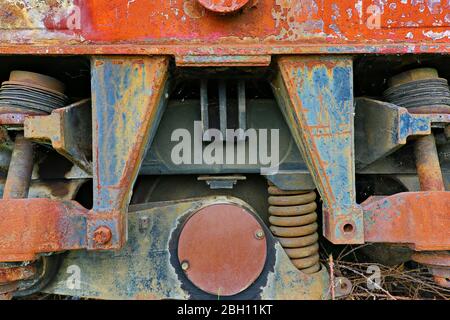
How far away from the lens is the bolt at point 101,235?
1.25m

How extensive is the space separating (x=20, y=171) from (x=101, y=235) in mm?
415

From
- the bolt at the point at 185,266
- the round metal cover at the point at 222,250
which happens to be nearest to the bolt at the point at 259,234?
the round metal cover at the point at 222,250

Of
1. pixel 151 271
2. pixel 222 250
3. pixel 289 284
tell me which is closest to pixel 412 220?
pixel 289 284

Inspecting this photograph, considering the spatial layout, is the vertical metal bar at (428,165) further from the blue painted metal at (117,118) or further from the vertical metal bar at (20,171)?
the vertical metal bar at (20,171)

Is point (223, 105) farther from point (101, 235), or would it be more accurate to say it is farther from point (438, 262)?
point (438, 262)

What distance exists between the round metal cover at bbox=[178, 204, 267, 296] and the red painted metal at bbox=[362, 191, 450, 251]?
19.2 inches

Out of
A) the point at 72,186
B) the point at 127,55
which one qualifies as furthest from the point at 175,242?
the point at 127,55

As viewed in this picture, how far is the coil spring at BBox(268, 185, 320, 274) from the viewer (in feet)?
5.44

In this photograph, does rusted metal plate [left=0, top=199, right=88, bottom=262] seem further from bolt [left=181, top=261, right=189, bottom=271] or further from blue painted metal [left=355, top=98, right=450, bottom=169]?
blue painted metal [left=355, top=98, right=450, bottom=169]

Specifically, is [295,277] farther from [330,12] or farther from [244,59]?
[330,12]

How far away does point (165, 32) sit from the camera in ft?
4.21

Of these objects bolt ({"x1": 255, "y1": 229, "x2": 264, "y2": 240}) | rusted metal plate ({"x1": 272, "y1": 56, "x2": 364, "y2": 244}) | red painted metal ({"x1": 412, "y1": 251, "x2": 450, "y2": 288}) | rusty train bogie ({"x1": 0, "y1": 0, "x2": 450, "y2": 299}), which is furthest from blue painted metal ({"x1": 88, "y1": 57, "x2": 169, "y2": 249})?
red painted metal ({"x1": 412, "y1": 251, "x2": 450, "y2": 288})
